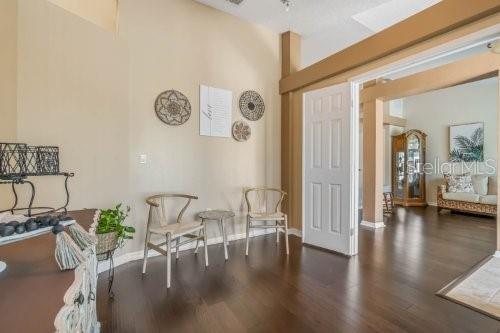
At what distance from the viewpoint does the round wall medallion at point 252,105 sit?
3646 millimetres

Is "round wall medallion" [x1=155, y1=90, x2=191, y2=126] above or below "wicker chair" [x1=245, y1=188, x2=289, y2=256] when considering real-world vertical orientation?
above

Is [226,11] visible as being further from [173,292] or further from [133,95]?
[173,292]

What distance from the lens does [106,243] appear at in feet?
6.65

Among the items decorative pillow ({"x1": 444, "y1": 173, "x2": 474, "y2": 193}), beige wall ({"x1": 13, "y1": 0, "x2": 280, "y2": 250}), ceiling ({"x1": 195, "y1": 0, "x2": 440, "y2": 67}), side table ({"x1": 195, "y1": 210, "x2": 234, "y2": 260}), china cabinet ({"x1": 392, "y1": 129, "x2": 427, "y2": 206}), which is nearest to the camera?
beige wall ({"x1": 13, "y1": 0, "x2": 280, "y2": 250})

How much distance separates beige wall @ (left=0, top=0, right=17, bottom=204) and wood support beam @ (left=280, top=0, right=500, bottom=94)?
311 centimetres

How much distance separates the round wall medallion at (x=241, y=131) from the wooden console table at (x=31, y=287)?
2.67 metres

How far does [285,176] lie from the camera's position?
3.99 meters

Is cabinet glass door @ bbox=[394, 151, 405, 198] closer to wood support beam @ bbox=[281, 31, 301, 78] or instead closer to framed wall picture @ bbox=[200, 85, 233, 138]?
wood support beam @ bbox=[281, 31, 301, 78]

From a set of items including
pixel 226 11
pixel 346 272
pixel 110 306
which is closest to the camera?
pixel 110 306

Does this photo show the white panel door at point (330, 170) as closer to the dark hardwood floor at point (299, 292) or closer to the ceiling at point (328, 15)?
the dark hardwood floor at point (299, 292)

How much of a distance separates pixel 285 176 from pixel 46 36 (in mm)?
3206

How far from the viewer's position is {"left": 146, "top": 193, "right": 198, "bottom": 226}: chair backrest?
2.75 m

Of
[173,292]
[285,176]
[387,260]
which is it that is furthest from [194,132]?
[387,260]

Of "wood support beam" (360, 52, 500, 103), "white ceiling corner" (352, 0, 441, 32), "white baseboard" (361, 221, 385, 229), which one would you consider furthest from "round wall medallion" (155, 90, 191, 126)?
"white baseboard" (361, 221, 385, 229)
